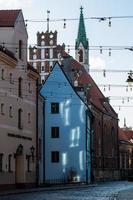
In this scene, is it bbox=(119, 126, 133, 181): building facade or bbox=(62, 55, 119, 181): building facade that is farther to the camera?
bbox=(119, 126, 133, 181): building facade

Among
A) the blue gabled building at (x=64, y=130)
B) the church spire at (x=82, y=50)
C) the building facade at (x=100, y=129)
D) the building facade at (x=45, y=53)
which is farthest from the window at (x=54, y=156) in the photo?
the church spire at (x=82, y=50)

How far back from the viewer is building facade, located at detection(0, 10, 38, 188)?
54084 millimetres

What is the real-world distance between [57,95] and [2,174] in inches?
1173

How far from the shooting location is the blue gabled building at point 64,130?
79688mm

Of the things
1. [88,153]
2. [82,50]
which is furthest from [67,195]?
[82,50]

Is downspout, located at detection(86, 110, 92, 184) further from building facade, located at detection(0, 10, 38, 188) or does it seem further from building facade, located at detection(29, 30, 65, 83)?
building facade, located at detection(29, 30, 65, 83)

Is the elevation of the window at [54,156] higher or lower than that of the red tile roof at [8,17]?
lower

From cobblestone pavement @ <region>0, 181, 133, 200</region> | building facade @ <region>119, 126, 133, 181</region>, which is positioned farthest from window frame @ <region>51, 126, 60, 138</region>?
building facade @ <region>119, 126, 133, 181</region>

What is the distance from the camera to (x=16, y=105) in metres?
57.6

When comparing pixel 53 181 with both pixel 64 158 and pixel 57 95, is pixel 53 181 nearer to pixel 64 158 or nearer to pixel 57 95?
pixel 64 158

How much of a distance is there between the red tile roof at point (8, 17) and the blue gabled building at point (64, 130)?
2188 cm

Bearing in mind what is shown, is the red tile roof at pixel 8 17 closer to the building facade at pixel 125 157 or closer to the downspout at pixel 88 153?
the downspout at pixel 88 153

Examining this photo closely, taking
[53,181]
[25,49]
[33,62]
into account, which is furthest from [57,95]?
[33,62]

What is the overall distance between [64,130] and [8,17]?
26617mm
